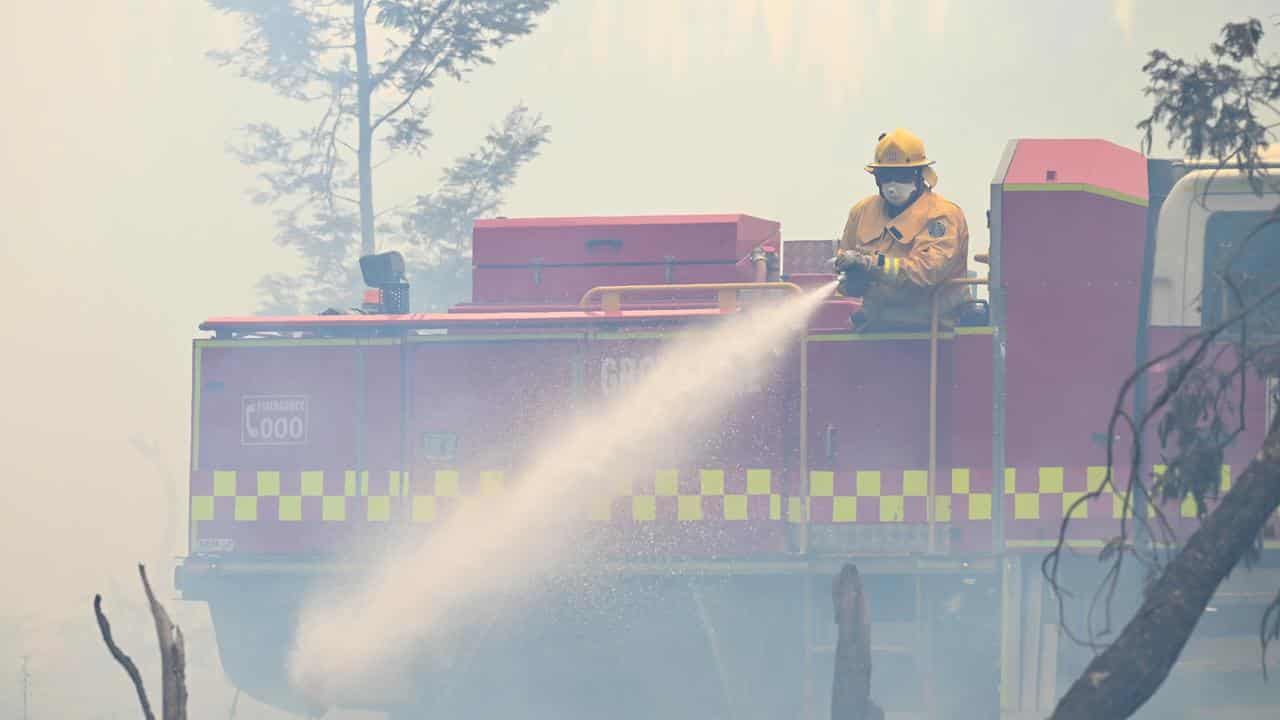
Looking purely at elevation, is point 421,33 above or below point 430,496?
above

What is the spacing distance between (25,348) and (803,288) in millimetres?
37914

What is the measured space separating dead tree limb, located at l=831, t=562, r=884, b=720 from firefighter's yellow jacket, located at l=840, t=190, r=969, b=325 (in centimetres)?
241

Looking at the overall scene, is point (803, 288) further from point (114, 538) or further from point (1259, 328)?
point (114, 538)

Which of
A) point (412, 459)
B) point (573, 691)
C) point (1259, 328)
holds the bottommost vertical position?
point (573, 691)

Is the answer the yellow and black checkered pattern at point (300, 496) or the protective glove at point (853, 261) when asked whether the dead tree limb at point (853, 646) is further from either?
the yellow and black checkered pattern at point (300, 496)

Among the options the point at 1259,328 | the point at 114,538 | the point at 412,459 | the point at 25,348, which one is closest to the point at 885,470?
the point at 1259,328

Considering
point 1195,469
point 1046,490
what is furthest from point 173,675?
point 1046,490

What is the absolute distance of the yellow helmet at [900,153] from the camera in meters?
12.3

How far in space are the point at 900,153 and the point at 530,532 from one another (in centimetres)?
380

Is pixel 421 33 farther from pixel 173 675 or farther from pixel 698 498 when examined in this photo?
pixel 173 675

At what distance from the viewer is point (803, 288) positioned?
1275 centimetres

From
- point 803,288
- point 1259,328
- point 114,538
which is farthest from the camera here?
point 114,538

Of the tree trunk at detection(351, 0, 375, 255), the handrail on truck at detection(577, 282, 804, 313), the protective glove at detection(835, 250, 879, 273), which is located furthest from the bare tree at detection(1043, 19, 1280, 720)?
the tree trunk at detection(351, 0, 375, 255)

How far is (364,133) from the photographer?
28797 mm
